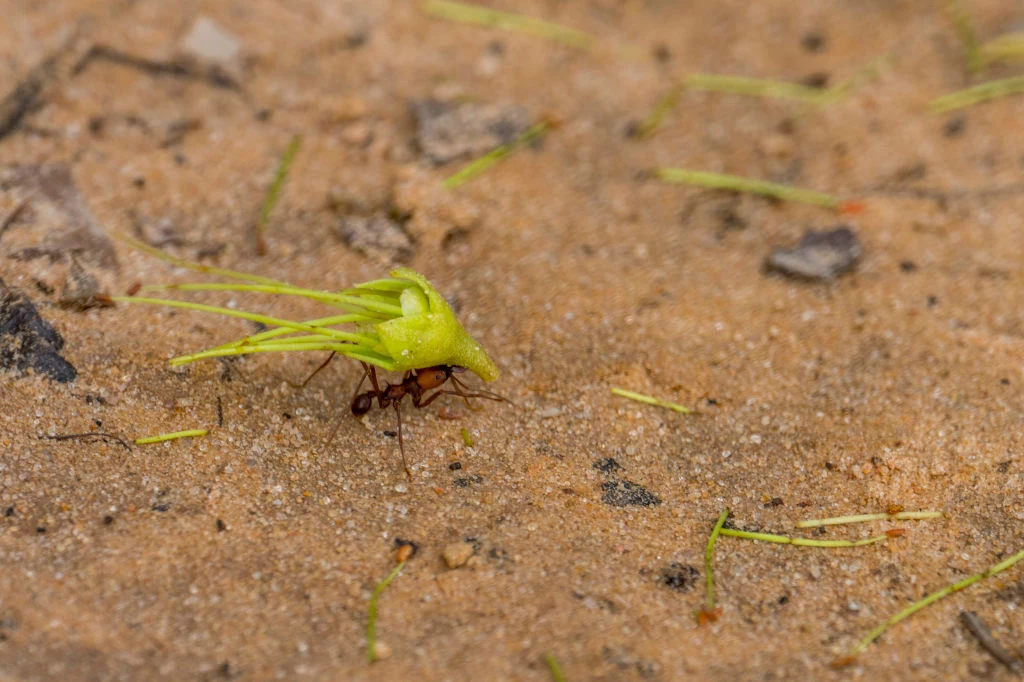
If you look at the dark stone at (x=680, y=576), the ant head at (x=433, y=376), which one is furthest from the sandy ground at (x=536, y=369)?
the ant head at (x=433, y=376)

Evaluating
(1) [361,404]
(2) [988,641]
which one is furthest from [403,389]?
(2) [988,641]

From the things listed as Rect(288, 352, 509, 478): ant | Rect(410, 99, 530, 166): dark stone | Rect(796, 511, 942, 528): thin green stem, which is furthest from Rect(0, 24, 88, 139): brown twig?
Rect(796, 511, 942, 528): thin green stem

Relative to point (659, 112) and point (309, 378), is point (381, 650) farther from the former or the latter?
point (659, 112)

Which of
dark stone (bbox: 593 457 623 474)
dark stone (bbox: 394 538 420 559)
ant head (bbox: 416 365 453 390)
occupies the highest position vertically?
ant head (bbox: 416 365 453 390)

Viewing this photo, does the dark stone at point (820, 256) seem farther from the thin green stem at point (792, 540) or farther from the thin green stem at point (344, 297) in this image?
the thin green stem at point (344, 297)

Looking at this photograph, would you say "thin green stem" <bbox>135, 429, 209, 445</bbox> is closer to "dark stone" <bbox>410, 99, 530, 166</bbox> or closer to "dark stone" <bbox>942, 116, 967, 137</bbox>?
"dark stone" <bbox>410, 99, 530, 166</bbox>

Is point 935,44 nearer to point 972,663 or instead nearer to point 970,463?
point 970,463
